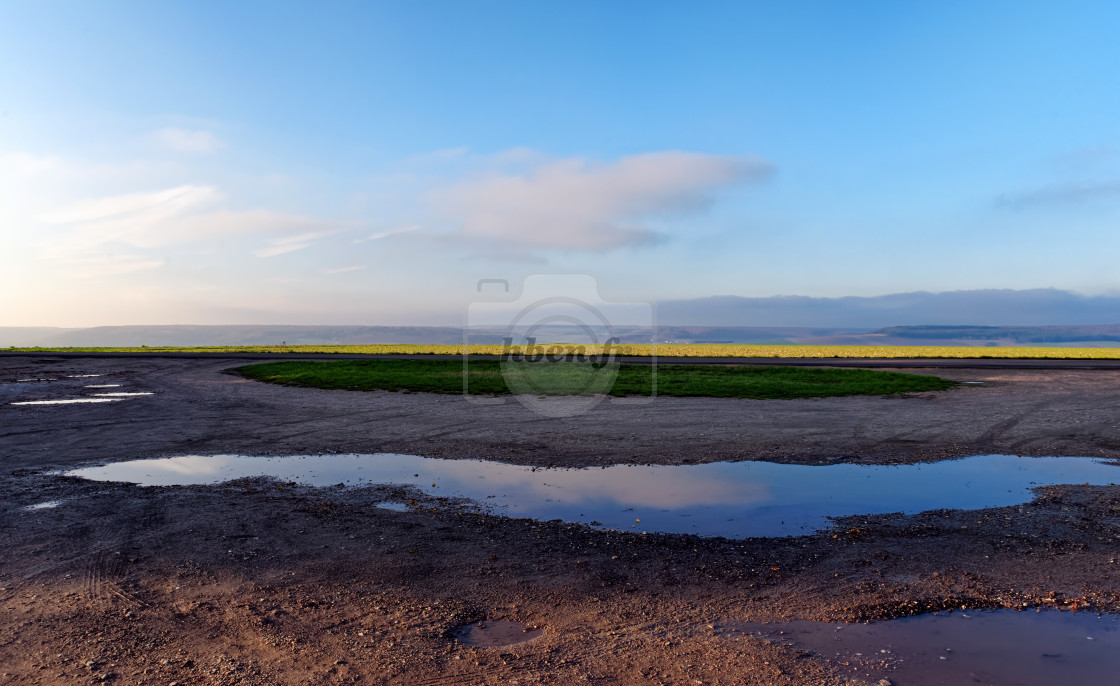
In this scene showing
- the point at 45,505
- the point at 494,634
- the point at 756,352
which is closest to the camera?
the point at 494,634

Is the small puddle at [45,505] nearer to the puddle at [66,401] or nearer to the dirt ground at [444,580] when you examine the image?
the dirt ground at [444,580]

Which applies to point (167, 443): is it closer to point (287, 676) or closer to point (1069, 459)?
point (287, 676)

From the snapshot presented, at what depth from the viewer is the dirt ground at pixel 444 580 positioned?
4.90 m

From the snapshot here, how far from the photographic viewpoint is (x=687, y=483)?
10.7 m

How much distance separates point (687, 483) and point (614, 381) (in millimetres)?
19395

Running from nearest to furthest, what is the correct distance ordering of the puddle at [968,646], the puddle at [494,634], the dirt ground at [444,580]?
1. the puddle at [968,646]
2. the dirt ground at [444,580]
3. the puddle at [494,634]

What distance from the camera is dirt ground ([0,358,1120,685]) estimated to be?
16.1ft

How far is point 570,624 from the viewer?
5578 mm

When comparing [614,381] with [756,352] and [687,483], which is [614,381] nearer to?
[687,483]

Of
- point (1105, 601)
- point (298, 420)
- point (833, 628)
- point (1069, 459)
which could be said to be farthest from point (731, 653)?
point (298, 420)

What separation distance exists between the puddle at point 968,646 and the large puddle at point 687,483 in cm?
252

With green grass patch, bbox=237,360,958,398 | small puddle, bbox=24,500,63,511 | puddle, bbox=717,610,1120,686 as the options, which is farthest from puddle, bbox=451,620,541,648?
green grass patch, bbox=237,360,958,398

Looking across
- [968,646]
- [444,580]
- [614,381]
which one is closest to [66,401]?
[614,381]

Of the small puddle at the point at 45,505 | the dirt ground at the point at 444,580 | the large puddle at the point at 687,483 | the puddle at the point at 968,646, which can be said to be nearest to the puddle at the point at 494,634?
the dirt ground at the point at 444,580
